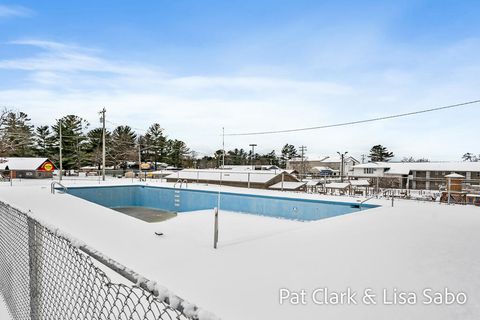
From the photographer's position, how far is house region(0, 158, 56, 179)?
23609 mm

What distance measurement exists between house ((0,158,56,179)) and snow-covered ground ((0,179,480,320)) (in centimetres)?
2238

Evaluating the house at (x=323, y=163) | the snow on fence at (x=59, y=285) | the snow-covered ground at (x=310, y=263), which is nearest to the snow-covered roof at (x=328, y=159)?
the house at (x=323, y=163)

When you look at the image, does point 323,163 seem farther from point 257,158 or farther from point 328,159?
point 257,158

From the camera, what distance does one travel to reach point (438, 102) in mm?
12094

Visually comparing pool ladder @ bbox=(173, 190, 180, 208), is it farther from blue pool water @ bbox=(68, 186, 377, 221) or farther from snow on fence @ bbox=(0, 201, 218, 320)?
snow on fence @ bbox=(0, 201, 218, 320)

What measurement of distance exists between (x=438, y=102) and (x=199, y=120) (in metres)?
22.4

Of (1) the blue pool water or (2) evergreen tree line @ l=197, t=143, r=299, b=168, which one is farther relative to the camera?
(2) evergreen tree line @ l=197, t=143, r=299, b=168

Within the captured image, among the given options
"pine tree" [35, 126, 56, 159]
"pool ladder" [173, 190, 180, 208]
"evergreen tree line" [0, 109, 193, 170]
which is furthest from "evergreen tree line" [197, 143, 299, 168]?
"pool ladder" [173, 190, 180, 208]

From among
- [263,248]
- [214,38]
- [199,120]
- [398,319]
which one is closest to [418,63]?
[214,38]

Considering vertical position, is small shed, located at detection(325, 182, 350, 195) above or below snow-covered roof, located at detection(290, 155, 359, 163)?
below

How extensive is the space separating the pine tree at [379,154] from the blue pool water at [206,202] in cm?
4842

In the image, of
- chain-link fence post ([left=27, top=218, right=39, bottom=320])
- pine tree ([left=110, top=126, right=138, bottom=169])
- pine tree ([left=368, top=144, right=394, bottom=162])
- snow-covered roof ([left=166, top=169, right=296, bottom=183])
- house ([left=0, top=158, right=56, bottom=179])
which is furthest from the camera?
pine tree ([left=368, top=144, right=394, bottom=162])

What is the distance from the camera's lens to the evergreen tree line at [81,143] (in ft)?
105

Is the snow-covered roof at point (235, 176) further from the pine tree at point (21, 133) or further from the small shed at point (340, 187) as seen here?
the pine tree at point (21, 133)
